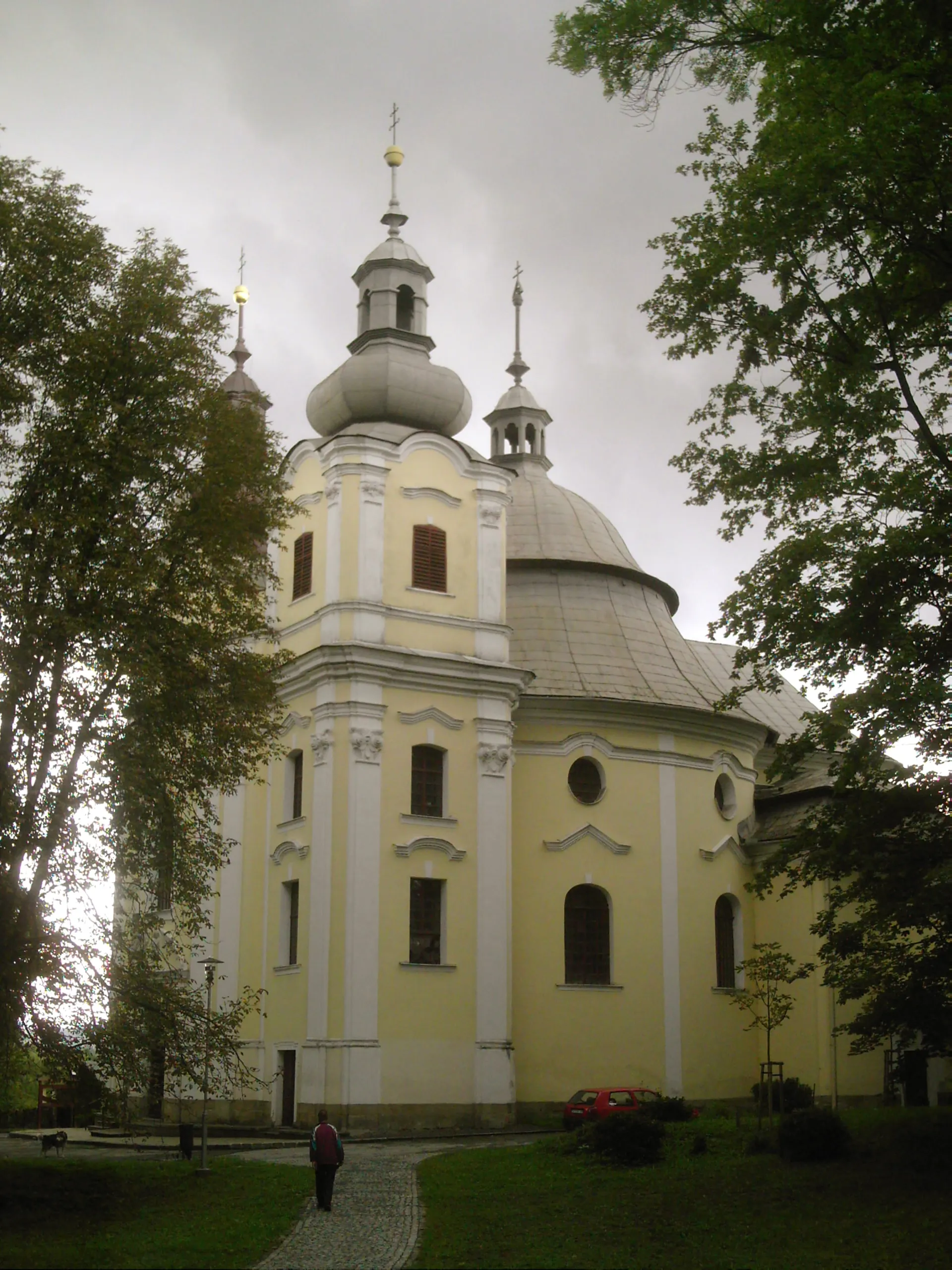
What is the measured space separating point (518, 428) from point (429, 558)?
13.5 meters

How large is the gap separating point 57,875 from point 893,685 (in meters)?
9.85

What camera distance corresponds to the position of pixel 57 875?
56.7ft

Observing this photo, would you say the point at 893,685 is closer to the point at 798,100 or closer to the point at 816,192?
the point at 816,192

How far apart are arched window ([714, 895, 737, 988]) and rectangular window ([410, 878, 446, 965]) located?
26.1ft

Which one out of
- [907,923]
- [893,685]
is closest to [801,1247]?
[907,923]

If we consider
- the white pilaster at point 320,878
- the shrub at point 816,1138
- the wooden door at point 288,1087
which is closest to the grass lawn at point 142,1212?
the shrub at point 816,1138

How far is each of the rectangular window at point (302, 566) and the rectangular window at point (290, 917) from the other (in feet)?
21.1

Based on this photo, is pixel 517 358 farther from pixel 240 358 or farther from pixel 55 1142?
pixel 55 1142

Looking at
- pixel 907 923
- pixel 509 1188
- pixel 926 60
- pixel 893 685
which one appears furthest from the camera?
pixel 509 1188

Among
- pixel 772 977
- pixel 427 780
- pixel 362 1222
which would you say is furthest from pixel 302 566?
pixel 362 1222

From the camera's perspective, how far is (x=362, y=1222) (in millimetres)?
15781

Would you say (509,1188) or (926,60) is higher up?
(926,60)

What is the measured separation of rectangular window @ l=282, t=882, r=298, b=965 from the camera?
30.7 metres

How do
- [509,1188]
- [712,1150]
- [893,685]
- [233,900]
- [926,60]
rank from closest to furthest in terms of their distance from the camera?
[926,60] → [893,685] → [509,1188] → [712,1150] → [233,900]
